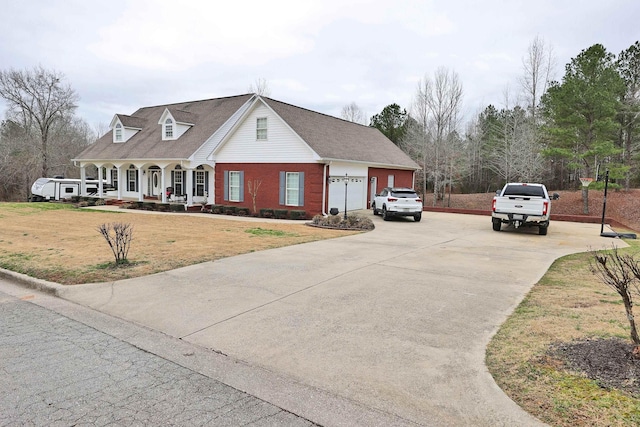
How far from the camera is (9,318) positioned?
5.54 m

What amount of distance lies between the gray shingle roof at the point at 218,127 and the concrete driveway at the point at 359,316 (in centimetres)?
1249

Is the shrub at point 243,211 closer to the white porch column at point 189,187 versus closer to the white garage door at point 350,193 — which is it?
the white porch column at point 189,187

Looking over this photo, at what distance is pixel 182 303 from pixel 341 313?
2481mm

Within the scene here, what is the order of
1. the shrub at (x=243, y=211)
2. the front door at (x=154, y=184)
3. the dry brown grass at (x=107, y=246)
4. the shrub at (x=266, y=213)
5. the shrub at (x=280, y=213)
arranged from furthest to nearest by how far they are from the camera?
the front door at (x=154, y=184) → the shrub at (x=243, y=211) → the shrub at (x=266, y=213) → the shrub at (x=280, y=213) → the dry brown grass at (x=107, y=246)

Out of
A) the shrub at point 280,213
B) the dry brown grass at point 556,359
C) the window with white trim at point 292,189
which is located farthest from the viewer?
the window with white trim at point 292,189

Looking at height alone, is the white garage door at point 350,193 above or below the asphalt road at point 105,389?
above

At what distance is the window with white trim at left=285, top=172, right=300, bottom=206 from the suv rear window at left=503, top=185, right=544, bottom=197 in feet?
33.8

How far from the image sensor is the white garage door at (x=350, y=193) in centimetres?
2172

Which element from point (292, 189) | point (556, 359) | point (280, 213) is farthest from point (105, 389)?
point (292, 189)

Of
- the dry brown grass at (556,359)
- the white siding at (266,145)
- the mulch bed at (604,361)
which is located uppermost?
the white siding at (266,145)

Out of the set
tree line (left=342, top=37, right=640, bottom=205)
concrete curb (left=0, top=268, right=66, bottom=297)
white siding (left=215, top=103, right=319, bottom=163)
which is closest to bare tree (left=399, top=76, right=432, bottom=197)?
tree line (left=342, top=37, right=640, bottom=205)

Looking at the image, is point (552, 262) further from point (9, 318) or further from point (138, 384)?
point (9, 318)

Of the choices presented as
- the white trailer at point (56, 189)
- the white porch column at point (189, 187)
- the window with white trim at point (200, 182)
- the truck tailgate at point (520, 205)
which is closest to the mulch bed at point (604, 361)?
the truck tailgate at point (520, 205)

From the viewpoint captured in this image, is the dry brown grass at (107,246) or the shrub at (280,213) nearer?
the dry brown grass at (107,246)
